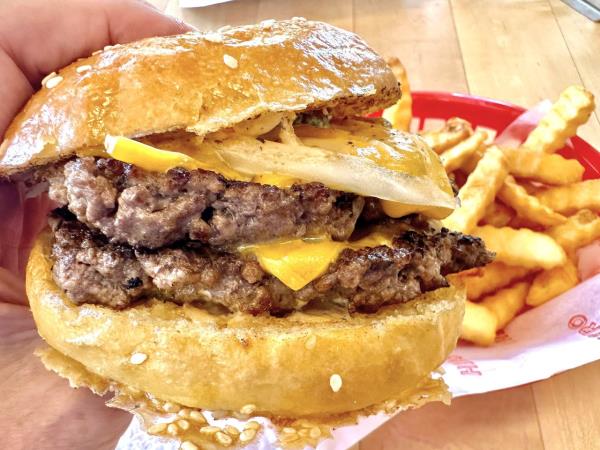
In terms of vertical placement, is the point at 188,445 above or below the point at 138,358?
below

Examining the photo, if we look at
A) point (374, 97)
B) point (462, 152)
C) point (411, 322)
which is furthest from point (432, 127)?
point (411, 322)

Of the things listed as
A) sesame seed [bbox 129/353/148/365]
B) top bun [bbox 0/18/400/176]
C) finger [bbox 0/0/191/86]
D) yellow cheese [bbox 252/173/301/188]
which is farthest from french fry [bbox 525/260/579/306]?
finger [bbox 0/0/191/86]

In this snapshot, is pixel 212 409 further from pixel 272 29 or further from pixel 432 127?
pixel 432 127

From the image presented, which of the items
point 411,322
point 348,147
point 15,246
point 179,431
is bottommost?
point 15,246

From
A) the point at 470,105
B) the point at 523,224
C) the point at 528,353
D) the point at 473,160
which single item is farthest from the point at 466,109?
the point at 528,353

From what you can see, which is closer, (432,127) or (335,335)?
(335,335)

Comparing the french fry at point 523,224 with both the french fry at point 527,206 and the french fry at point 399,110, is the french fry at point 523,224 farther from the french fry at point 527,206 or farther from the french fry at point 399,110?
the french fry at point 399,110

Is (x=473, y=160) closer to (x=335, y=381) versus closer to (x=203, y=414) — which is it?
(x=335, y=381)
